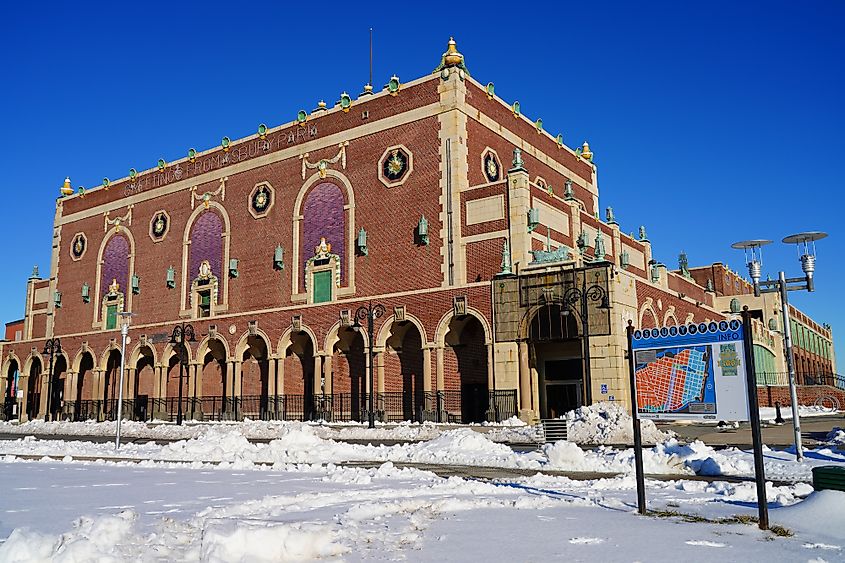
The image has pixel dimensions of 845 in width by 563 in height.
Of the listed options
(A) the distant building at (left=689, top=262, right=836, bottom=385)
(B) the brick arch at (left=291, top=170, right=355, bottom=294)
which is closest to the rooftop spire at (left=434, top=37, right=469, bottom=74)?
(B) the brick arch at (left=291, top=170, right=355, bottom=294)

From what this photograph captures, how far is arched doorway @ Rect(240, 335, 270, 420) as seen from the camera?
4391 centimetres

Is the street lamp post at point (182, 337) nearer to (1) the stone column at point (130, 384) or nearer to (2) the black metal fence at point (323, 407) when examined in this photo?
(2) the black metal fence at point (323, 407)

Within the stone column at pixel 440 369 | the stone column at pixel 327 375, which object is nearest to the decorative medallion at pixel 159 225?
the stone column at pixel 327 375

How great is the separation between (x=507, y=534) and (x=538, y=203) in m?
29.2

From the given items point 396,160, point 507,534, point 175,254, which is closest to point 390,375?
point 396,160

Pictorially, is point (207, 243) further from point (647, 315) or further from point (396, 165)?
point (647, 315)

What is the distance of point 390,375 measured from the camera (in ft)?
126

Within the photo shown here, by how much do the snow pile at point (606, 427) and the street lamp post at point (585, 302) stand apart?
200 inches

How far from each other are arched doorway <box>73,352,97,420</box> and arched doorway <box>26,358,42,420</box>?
549 centimetres

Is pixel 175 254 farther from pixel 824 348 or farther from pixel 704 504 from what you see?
pixel 824 348

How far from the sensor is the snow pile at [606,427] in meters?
23.1

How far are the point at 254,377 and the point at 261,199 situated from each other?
11016 mm

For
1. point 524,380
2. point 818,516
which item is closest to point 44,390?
point 524,380

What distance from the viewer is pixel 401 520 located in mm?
9047
